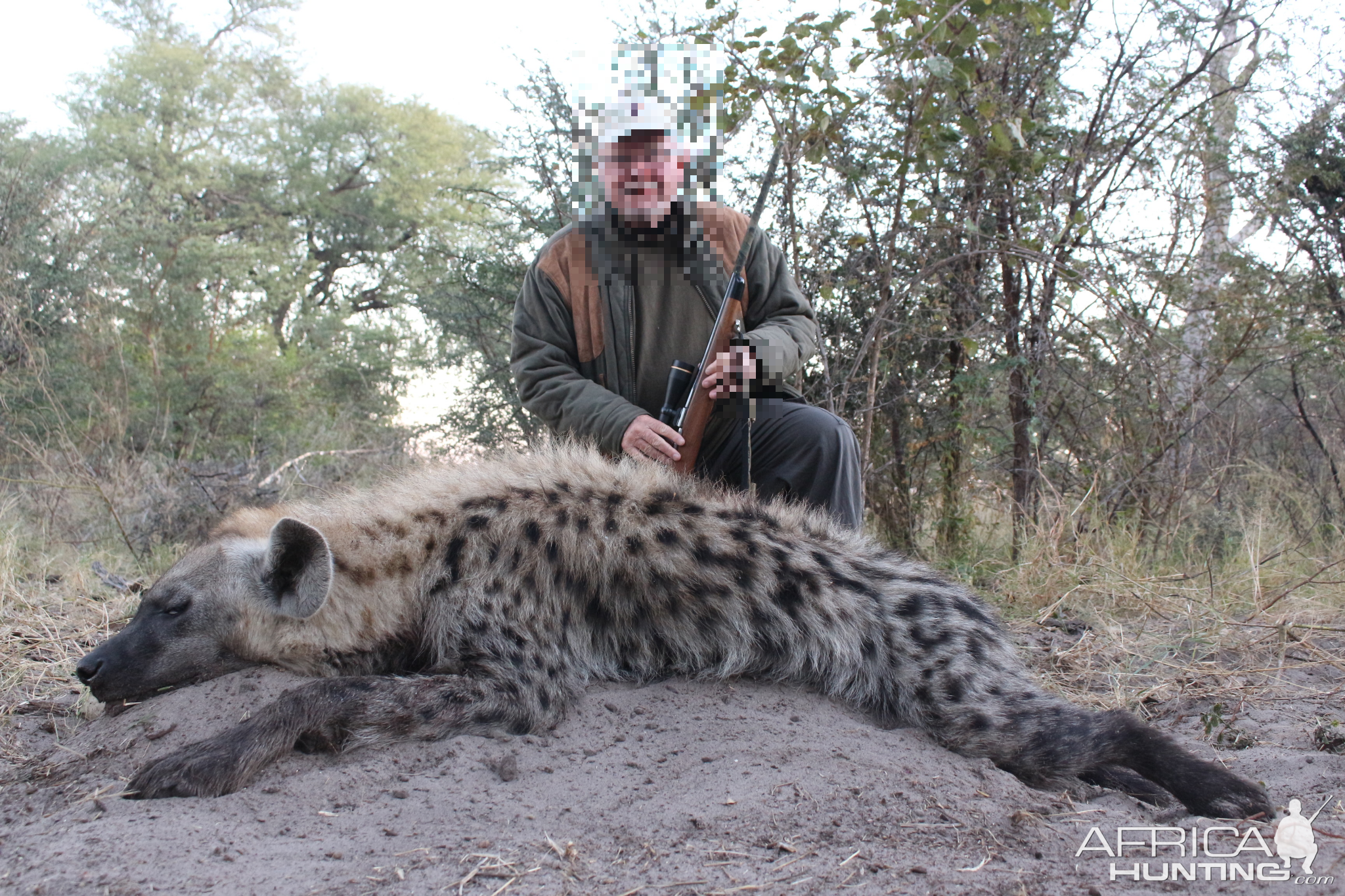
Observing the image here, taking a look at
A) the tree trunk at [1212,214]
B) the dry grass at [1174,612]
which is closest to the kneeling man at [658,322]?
the dry grass at [1174,612]

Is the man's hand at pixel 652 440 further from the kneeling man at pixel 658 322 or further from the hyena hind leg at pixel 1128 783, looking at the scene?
the hyena hind leg at pixel 1128 783

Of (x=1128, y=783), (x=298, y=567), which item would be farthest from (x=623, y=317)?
(x=1128, y=783)

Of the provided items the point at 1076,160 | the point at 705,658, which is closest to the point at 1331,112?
the point at 1076,160

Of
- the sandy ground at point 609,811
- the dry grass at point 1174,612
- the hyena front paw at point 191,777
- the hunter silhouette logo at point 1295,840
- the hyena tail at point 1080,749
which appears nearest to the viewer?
the sandy ground at point 609,811

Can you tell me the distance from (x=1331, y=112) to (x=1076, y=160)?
2.67m

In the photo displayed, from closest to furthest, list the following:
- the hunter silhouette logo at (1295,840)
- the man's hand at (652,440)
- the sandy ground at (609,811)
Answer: the sandy ground at (609,811) < the hunter silhouette logo at (1295,840) < the man's hand at (652,440)

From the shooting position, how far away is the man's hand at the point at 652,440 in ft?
9.91

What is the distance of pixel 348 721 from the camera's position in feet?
6.84

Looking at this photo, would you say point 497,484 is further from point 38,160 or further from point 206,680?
point 38,160

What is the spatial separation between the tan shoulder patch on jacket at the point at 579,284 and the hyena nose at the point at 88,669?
1.84 meters

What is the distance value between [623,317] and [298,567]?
1.49 meters

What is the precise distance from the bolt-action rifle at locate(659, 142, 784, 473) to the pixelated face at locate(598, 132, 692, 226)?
0.37 metres

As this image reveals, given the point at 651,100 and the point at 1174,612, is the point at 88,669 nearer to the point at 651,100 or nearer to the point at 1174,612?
the point at 651,100

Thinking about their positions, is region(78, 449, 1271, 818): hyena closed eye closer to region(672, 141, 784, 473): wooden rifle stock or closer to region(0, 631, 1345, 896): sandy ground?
region(0, 631, 1345, 896): sandy ground
